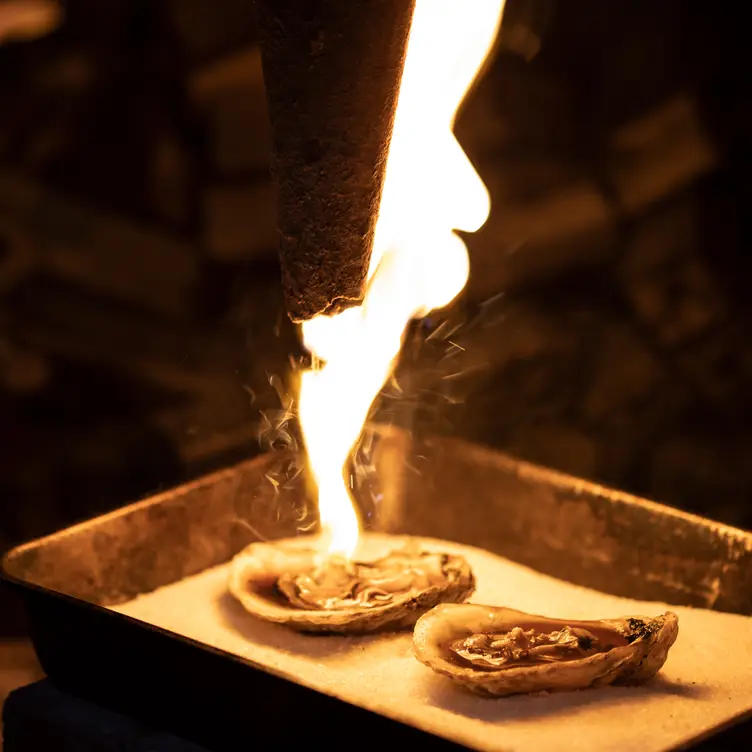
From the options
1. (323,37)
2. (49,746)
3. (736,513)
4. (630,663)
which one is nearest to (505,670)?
(630,663)

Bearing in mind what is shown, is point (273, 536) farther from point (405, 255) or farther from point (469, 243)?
point (469, 243)

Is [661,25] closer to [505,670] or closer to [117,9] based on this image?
[117,9]

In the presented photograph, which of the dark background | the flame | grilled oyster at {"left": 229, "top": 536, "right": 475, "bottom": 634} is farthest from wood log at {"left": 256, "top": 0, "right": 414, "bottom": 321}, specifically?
the dark background

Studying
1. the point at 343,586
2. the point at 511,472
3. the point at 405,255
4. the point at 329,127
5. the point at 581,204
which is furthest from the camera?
the point at 581,204

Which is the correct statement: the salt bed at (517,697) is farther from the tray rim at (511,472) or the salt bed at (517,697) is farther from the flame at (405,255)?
the flame at (405,255)

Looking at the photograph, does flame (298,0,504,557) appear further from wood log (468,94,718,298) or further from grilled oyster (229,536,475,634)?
wood log (468,94,718,298)

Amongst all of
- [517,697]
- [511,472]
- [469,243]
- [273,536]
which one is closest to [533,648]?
[517,697]
